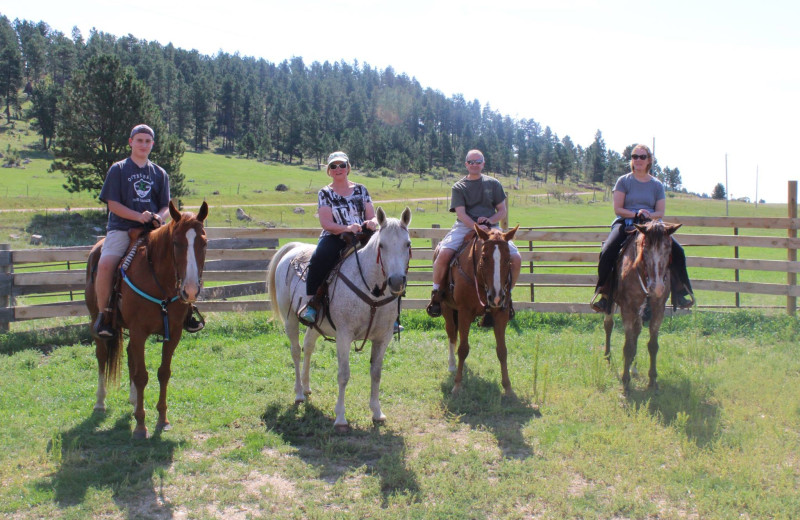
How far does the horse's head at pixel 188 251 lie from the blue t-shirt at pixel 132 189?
35.2 inches

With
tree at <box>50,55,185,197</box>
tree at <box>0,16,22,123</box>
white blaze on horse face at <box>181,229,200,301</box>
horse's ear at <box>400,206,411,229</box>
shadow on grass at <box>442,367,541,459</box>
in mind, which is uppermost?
tree at <box>0,16,22,123</box>

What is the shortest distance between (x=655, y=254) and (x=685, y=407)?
176 cm

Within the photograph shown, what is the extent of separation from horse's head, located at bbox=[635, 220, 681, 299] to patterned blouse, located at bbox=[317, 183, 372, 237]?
3303 millimetres

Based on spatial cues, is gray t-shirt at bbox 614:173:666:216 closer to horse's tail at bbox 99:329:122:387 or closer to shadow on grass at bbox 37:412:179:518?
shadow on grass at bbox 37:412:179:518

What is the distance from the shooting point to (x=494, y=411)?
6.59 meters

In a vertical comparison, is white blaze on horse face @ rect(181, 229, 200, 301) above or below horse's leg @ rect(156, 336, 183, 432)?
above

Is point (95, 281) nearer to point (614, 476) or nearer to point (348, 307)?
point (348, 307)

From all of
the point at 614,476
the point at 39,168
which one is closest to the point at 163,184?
the point at 614,476

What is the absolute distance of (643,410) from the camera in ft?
19.9

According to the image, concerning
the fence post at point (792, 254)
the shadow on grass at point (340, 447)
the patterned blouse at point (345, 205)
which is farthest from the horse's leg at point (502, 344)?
the fence post at point (792, 254)

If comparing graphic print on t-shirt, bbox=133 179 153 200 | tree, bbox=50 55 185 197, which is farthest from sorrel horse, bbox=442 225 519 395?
tree, bbox=50 55 185 197

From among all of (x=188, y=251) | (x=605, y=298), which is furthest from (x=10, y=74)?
(x=605, y=298)

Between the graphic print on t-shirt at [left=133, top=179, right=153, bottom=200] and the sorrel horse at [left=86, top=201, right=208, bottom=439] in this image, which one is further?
the graphic print on t-shirt at [left=133, top=179, right=153, bottom=200]

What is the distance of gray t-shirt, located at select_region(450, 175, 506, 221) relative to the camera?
7918 millimetres
